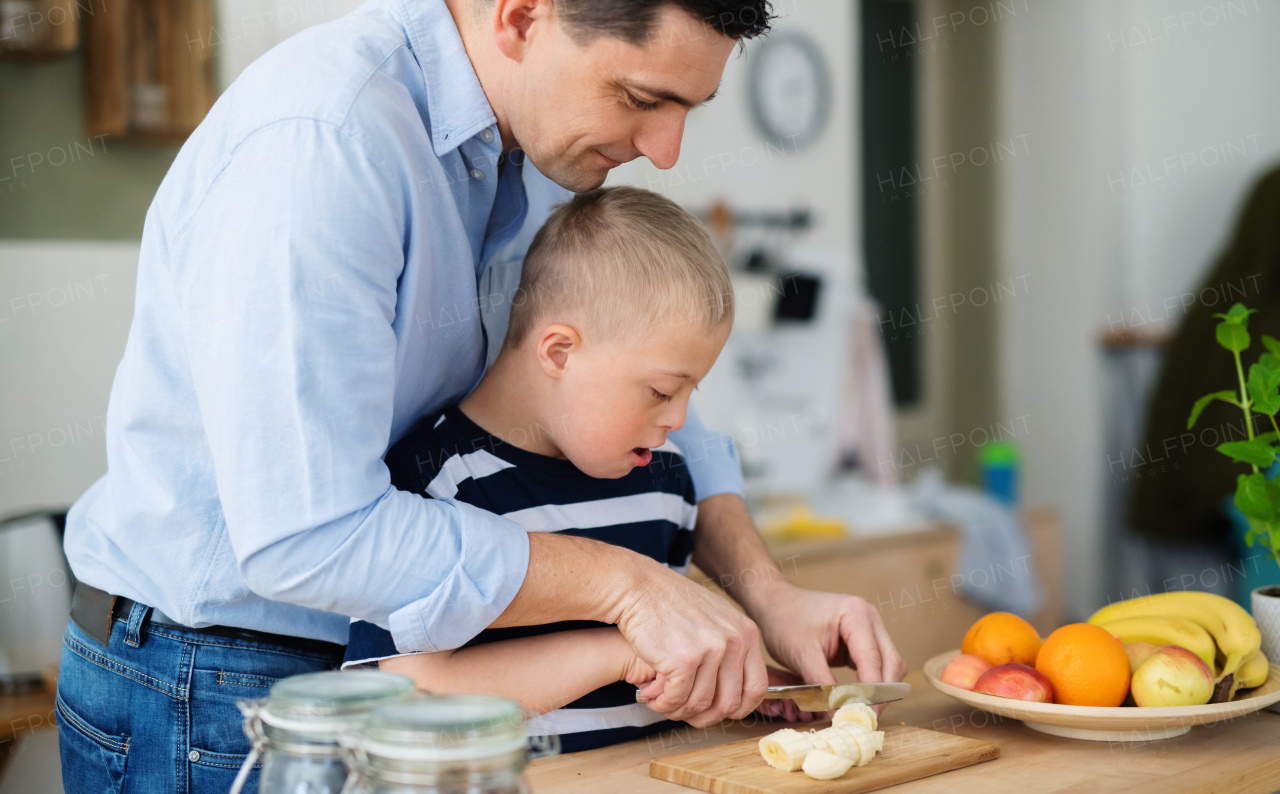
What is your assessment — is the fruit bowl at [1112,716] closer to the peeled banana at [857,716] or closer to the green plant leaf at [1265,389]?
the peeled banana at [857,716]

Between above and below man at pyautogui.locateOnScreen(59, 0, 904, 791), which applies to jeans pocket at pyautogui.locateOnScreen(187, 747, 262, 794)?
below

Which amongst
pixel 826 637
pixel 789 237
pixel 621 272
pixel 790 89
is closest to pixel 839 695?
pixel 826 637

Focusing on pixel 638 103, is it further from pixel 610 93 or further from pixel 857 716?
pixel 857 716

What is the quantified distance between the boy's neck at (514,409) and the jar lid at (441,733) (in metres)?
0.50

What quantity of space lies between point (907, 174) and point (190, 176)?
375cm

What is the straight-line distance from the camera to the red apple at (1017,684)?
0.92m

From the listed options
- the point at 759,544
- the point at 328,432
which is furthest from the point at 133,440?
the point at 759,544

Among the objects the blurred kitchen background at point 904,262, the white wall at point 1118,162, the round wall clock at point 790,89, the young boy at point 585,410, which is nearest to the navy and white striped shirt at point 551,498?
the young boy at point 585,410

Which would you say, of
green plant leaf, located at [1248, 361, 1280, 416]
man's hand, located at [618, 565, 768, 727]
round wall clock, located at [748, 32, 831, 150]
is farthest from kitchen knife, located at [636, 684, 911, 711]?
round wall clock, located at [748, 32, 831, 150]

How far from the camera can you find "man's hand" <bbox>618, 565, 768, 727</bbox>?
0.82 meters

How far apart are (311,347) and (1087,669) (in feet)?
2.29

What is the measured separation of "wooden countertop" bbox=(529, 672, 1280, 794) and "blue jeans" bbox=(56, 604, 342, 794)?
0.86 feet

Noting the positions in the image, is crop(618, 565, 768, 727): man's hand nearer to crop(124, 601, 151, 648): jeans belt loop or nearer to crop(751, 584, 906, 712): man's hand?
crop(751, 584, 906, 712): man's hand

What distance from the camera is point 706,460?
1202 millimetres
